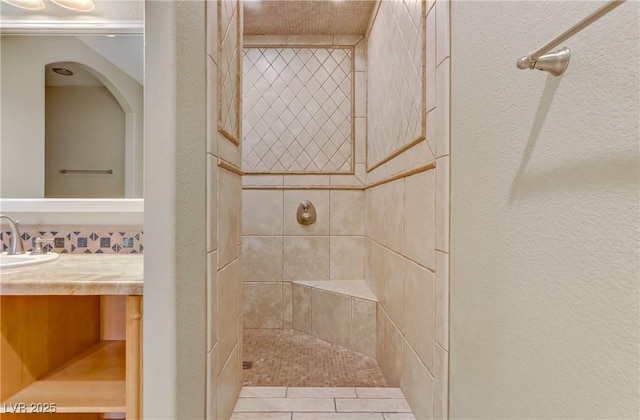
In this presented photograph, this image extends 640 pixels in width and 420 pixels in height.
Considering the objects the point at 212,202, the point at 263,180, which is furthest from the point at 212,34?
the point at 263,180

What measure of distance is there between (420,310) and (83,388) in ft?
3.80

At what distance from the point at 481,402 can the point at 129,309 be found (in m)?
0.97

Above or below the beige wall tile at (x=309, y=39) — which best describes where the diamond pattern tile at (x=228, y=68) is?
below

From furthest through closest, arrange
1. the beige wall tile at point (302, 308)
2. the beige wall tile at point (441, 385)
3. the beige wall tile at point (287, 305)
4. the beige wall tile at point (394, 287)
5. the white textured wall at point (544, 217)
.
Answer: the beige wall tile at point (287, 305), the beige wall tile at point (302, 308), the beige wall tile at point (394, 287), the beige wall tile at point (441, 385), the white textured wall at point (544, 217)

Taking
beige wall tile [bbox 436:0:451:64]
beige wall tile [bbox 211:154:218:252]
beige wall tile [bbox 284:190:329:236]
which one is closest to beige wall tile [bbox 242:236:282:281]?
beige wall tile [bbox 284:190:329:236]

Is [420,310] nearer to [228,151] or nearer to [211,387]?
[211,387]

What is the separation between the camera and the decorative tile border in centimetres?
149

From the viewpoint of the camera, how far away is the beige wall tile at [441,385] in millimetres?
1035

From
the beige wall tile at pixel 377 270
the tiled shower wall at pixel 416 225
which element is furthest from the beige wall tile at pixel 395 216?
the beige wall tile at pixel 377 270

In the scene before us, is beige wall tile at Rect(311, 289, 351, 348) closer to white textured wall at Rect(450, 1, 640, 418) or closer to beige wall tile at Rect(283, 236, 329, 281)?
beige wall tile at Rect(283, 236, 329, 281)

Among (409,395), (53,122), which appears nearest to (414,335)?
(409,395)

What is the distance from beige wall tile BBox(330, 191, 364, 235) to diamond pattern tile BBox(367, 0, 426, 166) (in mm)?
353

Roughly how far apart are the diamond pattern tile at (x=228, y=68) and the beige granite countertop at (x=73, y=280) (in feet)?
1.81

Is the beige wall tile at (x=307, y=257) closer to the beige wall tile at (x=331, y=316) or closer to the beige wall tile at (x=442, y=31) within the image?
the beige wall tile at (x=331, y=316)
